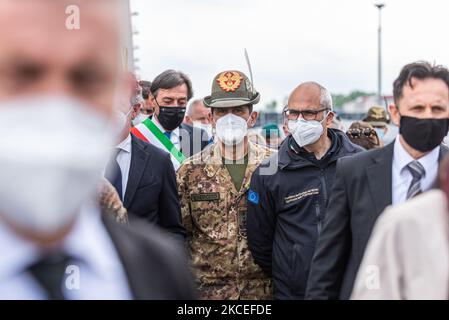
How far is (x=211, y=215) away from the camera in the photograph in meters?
5.14

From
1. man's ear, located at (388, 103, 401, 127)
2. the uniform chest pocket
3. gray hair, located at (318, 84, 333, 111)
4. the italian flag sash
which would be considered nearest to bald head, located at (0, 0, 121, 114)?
man's ear, located at (388, 103, 401, 127)

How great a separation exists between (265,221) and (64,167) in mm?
3636

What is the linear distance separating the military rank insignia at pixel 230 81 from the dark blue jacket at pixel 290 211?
2.16 ft

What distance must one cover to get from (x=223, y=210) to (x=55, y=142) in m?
3.77

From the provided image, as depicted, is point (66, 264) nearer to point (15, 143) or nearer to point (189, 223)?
point (15, 143)

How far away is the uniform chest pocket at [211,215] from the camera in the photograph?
16.8 ft

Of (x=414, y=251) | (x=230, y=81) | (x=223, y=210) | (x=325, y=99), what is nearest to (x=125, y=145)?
(x=223, y=210)

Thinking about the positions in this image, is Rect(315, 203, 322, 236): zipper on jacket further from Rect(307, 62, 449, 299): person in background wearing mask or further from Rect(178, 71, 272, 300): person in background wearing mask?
Rect(307, 62, 449, 299): person in background wearing mask

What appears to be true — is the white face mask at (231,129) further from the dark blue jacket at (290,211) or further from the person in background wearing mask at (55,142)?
the person in background wearing mask at (55,142)

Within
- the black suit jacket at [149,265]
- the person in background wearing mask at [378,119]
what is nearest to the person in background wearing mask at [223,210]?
the black suit jacket at [149,265]

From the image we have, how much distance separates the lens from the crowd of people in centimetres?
142

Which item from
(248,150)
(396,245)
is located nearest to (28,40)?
(396,245)

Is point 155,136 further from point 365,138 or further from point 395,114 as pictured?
point 395,114

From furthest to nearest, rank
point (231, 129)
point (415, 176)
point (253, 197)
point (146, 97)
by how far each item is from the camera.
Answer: point (146, 97), point (231, 129), point (253, 197), point (415, 176)
